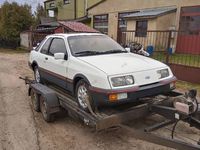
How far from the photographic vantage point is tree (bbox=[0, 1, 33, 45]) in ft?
80.2

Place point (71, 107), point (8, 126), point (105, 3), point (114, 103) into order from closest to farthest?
1. point (114, 103)
2. point (71, 107)
3. point (8, 126)
4. point (105, 3)

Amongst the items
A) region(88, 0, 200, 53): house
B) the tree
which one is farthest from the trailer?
the tree

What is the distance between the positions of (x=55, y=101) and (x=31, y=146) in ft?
3.91

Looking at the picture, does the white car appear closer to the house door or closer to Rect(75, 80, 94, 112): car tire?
Rect(75, 80, 94, 112): car tire

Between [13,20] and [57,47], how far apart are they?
2074 centimetres

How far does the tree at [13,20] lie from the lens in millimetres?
24453

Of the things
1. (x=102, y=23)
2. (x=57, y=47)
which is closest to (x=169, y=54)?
(x=57, y=47)

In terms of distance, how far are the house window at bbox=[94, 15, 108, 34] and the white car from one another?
20.3 meters

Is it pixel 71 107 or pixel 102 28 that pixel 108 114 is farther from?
pixel 102 28

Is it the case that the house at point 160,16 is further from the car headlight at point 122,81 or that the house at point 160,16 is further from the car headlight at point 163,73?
the car headlight at point 122,81

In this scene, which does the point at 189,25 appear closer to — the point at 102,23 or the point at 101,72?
the point at 102,23

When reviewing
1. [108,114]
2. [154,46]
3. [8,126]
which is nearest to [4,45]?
[154,46]

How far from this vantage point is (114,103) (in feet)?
13.4

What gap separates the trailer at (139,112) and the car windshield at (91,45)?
1055 mm
